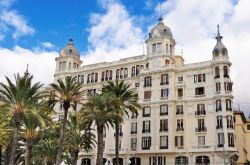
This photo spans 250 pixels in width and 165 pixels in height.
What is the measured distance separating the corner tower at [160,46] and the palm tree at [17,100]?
4417 centimetres

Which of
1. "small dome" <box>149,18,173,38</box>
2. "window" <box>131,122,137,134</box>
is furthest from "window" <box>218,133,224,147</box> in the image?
"small dome" <box>149,18,173,38</box>

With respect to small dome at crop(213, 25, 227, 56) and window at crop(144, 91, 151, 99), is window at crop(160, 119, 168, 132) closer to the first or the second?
window at crop(144, 91, 151, 99)

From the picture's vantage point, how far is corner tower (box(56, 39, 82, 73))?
98.2 metres

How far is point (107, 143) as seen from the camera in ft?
285

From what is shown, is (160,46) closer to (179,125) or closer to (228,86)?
(228,86)

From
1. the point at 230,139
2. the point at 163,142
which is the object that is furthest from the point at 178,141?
the point at 230,139

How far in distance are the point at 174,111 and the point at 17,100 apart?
44.0 metres

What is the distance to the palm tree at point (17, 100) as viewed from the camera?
45.3 meters

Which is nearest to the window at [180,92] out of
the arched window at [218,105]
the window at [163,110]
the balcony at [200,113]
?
the window at [163,110]

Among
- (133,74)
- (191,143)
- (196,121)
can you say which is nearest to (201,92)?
→ (196,121)

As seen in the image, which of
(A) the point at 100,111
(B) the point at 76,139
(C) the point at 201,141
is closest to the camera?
(A) the point at 100,111

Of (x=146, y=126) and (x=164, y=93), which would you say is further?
(x=164, y=93)

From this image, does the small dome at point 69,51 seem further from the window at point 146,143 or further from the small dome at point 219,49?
the small dome at point 219,49

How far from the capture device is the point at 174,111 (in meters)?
81.5
